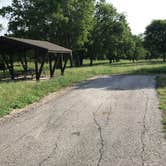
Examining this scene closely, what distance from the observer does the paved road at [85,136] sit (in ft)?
17.2

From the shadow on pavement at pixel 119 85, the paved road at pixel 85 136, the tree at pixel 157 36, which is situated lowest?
the shadow on pavement at pixel 119 85

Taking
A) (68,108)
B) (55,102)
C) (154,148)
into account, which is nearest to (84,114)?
(68,108)

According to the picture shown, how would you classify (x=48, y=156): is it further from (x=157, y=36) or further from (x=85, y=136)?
(x=157, y=36)

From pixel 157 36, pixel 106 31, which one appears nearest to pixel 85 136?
pixel 106 31

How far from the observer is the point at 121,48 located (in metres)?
61.0

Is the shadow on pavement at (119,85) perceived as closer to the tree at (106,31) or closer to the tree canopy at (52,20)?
the tree canopy at (52,20)

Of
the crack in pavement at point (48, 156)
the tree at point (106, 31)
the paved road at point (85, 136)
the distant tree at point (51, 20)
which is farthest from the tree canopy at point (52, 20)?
the crack in pavement at point (48, 156)

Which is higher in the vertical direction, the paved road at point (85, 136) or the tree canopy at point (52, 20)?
the tree canopy at point (52, 20)

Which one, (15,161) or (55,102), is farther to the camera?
(55,102)

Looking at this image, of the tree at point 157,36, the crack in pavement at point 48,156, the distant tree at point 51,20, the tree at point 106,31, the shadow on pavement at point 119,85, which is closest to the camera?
the crack in pavement at point 48,156

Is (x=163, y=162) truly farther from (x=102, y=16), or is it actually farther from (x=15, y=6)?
(x=102, y=16)

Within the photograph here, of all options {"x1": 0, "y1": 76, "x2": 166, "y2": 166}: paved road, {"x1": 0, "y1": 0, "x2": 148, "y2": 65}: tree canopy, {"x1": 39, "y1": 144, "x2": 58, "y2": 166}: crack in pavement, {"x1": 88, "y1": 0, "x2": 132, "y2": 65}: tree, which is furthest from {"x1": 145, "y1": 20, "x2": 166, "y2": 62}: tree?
{"x1": 39, "y1": 144, "x2": 58, "y2": 166}: crack in pavement

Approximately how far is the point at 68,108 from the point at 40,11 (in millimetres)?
32220

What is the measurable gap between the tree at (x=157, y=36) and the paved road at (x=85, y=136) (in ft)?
195
